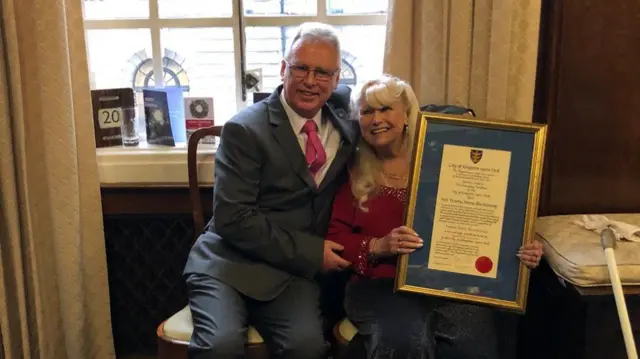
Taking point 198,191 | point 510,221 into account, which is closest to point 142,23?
point 198,191

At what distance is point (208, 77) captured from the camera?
2557 mm

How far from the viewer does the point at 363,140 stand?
2.02 m

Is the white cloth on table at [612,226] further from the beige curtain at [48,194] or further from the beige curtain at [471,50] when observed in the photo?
the beige curtain at [48,194]

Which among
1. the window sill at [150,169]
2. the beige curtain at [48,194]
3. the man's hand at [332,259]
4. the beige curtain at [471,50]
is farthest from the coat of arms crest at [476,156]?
the beige curtain at [48,194]

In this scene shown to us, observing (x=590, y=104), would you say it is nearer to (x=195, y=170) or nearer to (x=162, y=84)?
(x=195, y=170)

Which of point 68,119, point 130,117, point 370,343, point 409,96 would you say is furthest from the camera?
point 130,117

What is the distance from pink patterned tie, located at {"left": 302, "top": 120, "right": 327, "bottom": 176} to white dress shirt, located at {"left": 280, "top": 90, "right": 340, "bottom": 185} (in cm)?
1

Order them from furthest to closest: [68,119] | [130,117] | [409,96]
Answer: [130,117], [68,119], [409,96]

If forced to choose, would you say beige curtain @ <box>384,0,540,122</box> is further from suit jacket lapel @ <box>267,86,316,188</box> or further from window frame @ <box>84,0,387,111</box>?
suit jacket lapel @ <box>267,86,316,188</box>

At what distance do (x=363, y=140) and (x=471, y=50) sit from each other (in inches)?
18.5

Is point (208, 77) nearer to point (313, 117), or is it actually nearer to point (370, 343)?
point (313, 117)

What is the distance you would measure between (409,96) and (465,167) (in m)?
0.28

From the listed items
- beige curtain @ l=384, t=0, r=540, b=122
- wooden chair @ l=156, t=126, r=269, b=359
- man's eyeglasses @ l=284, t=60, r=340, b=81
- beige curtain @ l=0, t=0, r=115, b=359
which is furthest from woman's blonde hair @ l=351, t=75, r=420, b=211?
beige curtain @ l=0, t=0, r=115, b=359

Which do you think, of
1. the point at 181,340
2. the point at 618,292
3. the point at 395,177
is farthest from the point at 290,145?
the point at 618,292
